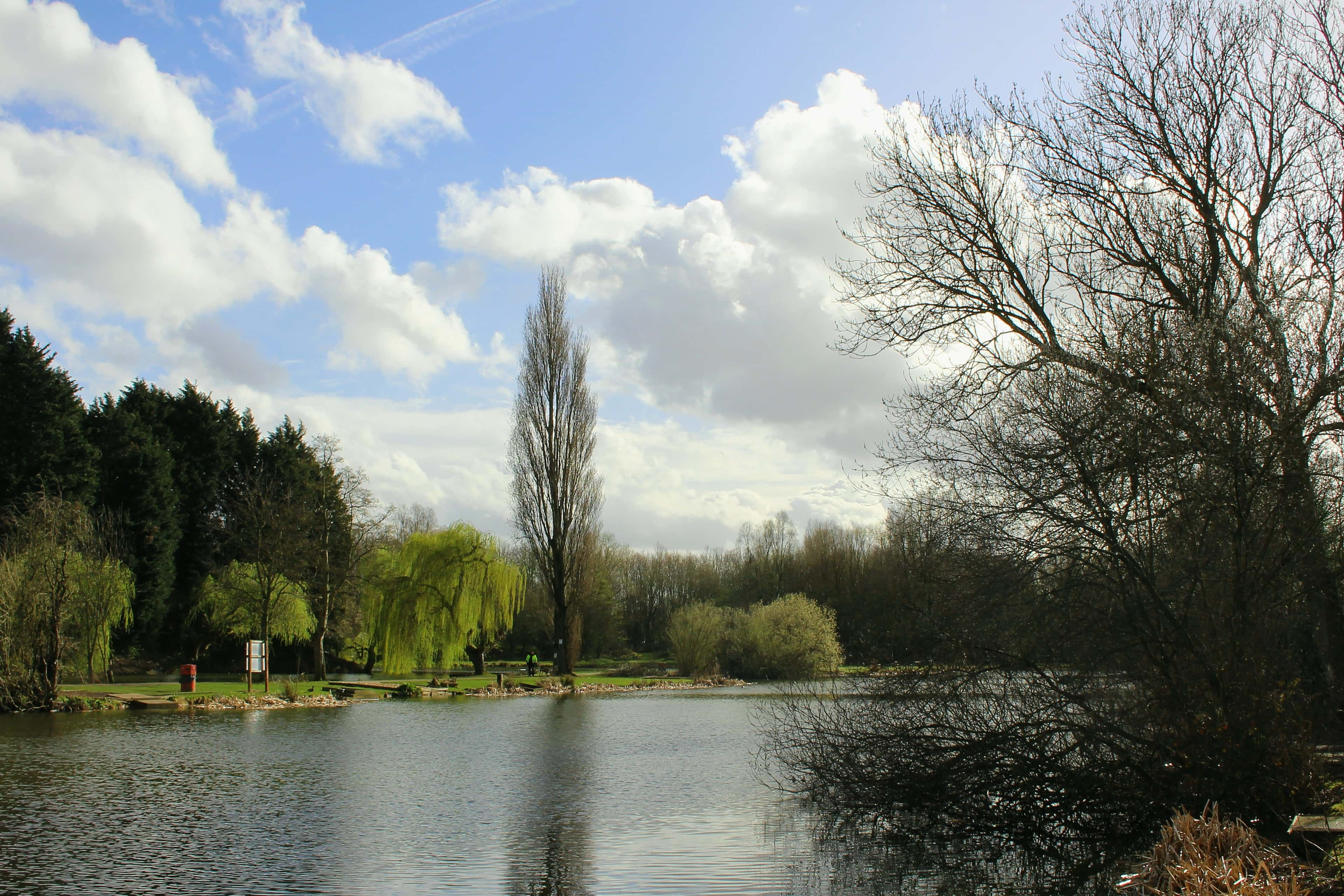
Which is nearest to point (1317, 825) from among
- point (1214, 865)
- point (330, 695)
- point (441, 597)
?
point (1214, 865)

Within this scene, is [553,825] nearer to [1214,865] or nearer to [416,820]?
[416,820]

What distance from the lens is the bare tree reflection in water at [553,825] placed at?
8547mm

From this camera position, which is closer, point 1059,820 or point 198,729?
point 1059,820

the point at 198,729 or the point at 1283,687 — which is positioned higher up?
the point at 1283,687

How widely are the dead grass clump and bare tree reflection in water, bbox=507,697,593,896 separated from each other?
14.3ft

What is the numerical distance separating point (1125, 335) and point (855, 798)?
5.36m

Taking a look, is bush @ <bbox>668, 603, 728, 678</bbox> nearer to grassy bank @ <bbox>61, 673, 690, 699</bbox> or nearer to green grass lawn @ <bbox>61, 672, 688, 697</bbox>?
grassy bank @ <bbox>61, 673, 690, 699</bbox>

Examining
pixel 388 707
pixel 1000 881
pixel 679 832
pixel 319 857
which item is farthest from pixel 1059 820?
pixel 388 707

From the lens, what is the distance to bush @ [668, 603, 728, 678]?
44812 mm

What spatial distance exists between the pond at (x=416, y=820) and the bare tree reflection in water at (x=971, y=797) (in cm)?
10

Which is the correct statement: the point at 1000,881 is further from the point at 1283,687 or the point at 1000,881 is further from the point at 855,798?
the point at 1283,687

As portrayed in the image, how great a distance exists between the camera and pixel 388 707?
29.5m

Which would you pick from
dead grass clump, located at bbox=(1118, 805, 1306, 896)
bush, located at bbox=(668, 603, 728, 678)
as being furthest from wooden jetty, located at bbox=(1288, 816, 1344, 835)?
bush, located at bbox=(668, 603, 728, 678)

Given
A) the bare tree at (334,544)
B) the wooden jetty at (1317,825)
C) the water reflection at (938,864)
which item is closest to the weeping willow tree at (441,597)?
the bare tree at (334,544)
